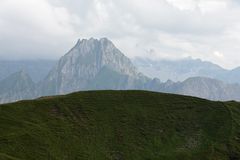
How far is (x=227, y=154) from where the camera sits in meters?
150

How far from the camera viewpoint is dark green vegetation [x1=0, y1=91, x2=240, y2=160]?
139875 millimetres

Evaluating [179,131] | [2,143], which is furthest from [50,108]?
→ [179,131]

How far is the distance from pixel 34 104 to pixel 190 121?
199ft


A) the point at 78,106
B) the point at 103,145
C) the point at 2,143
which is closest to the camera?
the point at 2,143

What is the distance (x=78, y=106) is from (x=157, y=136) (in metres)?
33.6

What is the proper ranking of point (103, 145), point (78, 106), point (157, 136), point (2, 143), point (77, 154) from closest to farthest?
1. point (2, 143)
2. point (77, 154)
3. point (103, 145)
4. point (157, 136)
5. point (78, 106)

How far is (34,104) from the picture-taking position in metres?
164

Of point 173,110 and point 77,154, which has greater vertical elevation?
point 173,110

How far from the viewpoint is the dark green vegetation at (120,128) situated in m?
140

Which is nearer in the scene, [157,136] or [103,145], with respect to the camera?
[103,145]

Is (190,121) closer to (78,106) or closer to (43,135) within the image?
(78,106)

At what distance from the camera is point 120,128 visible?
16050 cm

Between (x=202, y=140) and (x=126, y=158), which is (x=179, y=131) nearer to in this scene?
(x=202, y=140)

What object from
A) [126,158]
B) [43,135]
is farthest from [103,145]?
[43,135]
